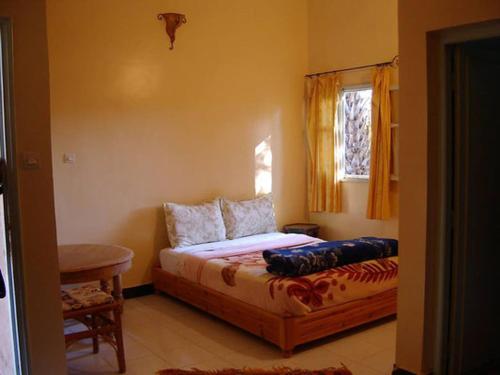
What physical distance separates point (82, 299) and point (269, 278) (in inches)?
49.7

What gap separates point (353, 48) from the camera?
Answer: 5590mm

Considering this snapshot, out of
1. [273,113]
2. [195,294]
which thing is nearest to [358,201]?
[273,113]

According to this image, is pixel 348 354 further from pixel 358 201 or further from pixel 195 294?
pixel 358 201

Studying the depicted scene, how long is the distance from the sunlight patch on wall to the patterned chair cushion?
2694 millimetres

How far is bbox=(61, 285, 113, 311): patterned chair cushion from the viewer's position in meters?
3.21

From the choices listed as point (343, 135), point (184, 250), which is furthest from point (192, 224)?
point (343, 135)

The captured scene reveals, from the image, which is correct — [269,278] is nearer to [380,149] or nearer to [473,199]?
[473,199]

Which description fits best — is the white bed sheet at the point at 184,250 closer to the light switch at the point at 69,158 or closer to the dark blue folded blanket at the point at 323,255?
the dark blue folded blanket at the point at 323,255

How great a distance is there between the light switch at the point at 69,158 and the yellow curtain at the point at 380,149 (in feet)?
9.30

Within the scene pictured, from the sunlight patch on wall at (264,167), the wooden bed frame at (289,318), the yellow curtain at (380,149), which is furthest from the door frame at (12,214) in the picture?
the yellow curtain at (380,149)

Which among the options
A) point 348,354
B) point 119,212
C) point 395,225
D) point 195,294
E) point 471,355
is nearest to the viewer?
point 471,355

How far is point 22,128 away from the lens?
8.77 ft

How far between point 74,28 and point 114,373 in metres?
2.85

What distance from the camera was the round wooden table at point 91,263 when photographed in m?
3.21
